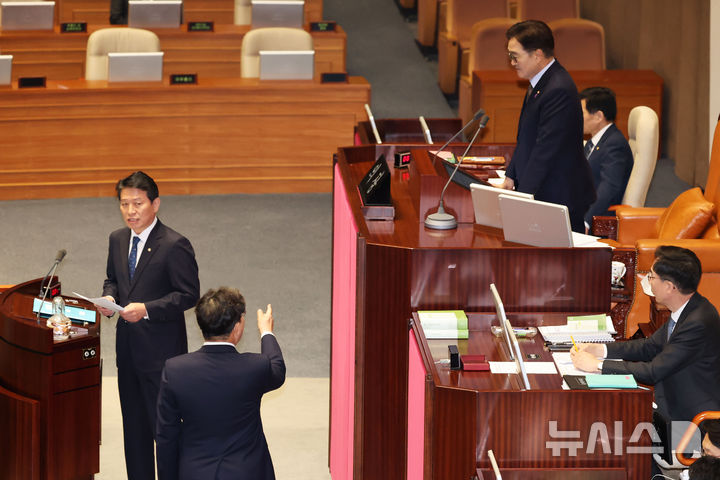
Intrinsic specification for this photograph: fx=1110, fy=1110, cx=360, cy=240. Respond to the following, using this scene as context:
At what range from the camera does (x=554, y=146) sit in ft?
14.9

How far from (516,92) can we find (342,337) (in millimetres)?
4383

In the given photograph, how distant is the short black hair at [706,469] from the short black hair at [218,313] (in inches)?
51.6

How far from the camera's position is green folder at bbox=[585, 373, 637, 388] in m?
3.15

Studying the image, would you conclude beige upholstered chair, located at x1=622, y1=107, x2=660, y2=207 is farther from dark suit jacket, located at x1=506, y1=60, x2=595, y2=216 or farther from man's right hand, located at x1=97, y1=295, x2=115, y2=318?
man's right hand, located at x1=97, y1=295, x2=115, y2=318

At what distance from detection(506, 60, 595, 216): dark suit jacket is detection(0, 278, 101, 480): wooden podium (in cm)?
186

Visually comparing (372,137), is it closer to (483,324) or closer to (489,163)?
(489,163)

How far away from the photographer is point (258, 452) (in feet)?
10.7

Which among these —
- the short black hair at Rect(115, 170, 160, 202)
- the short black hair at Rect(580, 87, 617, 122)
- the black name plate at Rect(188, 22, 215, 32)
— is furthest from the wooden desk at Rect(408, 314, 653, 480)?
the black name plate at Rect(188, 22, 215, 32)

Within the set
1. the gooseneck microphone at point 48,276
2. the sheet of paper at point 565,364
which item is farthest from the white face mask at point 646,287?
the gooseneck microphone at point 48,276

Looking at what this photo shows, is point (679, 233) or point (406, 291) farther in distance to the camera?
point (679, 233)

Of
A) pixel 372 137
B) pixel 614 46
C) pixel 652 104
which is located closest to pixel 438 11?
pixel 614 46

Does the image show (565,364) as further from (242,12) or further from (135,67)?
(242,12)

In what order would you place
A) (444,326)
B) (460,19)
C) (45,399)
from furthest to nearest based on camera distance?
(460,19)
(45,399)
(444,326)

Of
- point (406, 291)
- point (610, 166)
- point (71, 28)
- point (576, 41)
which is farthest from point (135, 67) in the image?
point (406, 291)
